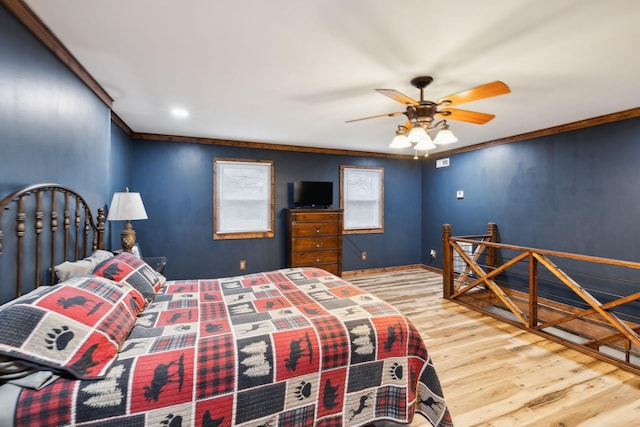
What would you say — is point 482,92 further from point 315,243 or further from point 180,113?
point 315,243

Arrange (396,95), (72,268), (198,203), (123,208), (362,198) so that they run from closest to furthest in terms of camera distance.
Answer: (72,268) → (396,95) → (123,208) → (198,203) → (362,198)

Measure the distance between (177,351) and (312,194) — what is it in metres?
3.96

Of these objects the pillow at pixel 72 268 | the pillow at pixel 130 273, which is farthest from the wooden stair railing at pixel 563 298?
the pillow at pixel 72 268

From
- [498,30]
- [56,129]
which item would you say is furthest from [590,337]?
[56,129]

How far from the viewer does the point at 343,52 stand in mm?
2070

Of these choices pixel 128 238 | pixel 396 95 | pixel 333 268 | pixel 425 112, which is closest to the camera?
pixel 396 95

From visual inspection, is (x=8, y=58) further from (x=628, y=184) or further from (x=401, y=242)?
(x=401, y=242)

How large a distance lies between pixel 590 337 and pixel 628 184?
1.87 metres

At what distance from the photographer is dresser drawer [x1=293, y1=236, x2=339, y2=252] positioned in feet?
15.9

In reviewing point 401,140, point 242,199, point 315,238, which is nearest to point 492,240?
point 315,238

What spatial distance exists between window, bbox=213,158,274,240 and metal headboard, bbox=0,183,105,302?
8.28 feet

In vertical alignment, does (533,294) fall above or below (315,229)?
below

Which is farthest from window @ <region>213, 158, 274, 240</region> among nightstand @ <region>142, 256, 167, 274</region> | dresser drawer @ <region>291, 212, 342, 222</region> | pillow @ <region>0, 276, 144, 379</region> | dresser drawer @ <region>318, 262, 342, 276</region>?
pillow @ <region>0, 276, 144, 379</region>

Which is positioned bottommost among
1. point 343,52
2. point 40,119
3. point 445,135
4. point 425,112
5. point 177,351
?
point 177,351
